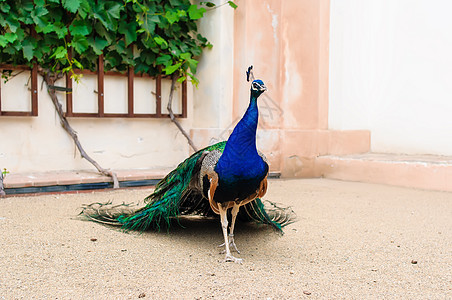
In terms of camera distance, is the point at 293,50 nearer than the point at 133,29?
No

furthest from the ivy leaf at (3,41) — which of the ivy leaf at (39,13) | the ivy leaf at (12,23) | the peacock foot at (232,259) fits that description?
the peacock foot at (232,259)

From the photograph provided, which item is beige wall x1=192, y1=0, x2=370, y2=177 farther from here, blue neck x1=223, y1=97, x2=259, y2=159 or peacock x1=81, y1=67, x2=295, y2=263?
blue neck x1=223, y1=97, x2=259, y2=159

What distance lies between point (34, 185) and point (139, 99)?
187cm

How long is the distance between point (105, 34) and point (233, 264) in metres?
3.73

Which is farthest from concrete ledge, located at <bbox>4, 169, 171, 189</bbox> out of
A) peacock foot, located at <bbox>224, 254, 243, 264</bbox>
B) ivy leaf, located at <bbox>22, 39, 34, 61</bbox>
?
peacock foot, located at <bbox>224, 254, 243, 264</bbox>

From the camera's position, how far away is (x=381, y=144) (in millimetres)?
6727

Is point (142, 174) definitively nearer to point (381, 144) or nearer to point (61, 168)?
point (61, 168)

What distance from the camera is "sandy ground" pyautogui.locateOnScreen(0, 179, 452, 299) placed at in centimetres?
213

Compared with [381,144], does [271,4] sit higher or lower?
higher

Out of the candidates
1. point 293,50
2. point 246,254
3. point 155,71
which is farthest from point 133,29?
point 246,254

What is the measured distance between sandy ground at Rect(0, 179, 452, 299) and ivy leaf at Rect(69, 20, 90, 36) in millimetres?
2038

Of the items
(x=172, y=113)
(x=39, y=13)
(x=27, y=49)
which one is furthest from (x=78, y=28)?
(x=172, y=113)

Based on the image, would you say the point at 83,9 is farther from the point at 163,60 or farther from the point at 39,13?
the point at 163,60

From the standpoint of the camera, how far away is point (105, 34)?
211 inches
